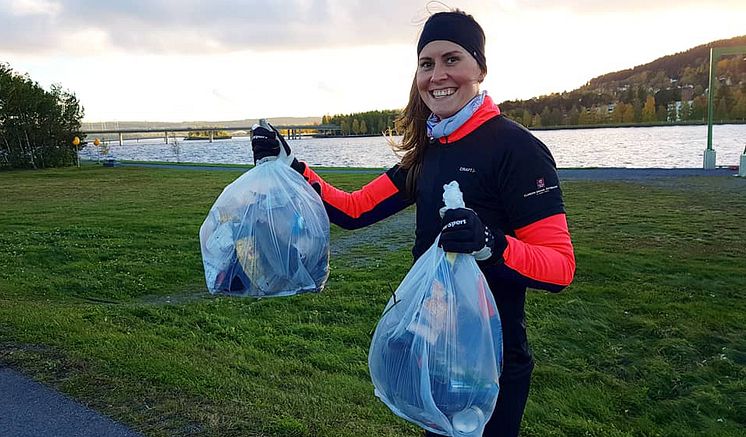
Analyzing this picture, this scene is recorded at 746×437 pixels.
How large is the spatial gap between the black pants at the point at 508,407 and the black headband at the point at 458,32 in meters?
1.17

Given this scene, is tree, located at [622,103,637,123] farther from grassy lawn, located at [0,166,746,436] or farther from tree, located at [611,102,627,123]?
grassy lawn, located at [0,166,746,436]

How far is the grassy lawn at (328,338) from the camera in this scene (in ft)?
13.2

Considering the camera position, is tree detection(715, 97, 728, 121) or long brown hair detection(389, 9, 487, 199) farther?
tree detection(715, 97, 728, 121)

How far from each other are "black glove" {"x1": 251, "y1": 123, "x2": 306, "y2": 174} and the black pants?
1432 mm

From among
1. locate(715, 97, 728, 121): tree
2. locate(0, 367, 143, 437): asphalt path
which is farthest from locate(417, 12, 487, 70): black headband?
locate(715, 97, 728, 121): tree

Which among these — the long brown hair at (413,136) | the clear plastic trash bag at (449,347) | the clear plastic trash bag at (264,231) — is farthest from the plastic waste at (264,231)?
the clear plastic trash bag at (449,347)

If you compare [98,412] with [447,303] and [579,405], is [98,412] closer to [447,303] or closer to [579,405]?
[447,303]

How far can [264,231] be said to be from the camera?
2.83 meters

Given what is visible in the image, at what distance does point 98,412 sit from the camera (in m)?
3.92

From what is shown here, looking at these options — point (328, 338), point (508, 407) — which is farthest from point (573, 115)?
point (508, 407)

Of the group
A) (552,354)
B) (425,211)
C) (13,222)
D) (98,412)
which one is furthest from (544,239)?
(13,222)

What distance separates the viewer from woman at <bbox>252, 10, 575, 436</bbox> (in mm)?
1855

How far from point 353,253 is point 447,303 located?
8310 mm

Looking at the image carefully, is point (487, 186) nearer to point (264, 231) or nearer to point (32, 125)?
point (264, 231)
